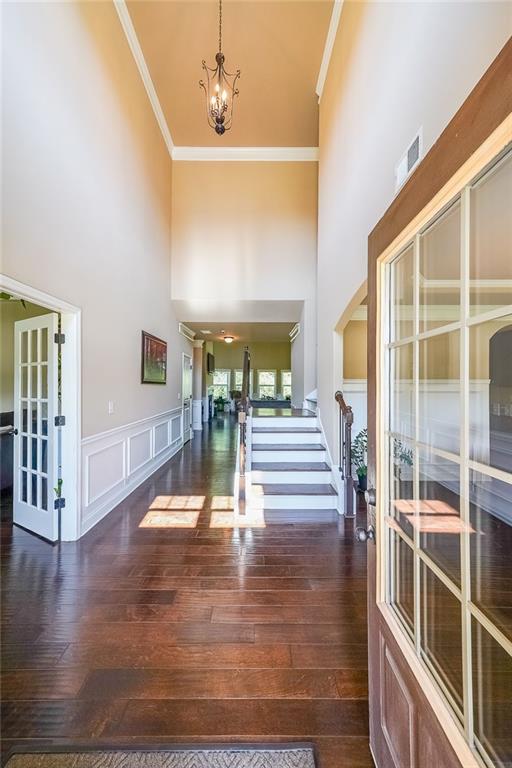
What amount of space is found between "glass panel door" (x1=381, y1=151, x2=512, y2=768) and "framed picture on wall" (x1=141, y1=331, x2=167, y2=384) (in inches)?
164

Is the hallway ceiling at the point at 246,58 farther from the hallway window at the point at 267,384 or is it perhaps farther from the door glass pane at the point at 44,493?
the hallway window at the point at 267,384

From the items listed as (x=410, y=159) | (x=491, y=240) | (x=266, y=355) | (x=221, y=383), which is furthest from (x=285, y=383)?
(x=491, y=240)

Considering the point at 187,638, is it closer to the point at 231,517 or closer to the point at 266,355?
the point at 231,517

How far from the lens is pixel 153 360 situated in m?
5.21

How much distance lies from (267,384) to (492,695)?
45.6ft

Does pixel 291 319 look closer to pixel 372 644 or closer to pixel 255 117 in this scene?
pixel 255 117

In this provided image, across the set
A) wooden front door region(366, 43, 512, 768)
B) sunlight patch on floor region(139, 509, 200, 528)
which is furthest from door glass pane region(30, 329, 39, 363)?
wooden front door region(366, 43, 512, 768)

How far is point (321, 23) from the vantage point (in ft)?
13.1

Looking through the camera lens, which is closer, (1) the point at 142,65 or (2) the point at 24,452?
(2) the point at 24,452

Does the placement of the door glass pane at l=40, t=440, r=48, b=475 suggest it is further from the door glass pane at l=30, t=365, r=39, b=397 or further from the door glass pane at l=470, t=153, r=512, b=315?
the door glass pane at l=470, t=153, r=512, b=315

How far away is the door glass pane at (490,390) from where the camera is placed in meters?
0.77

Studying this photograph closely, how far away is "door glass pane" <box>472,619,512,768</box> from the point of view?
75 centimetres

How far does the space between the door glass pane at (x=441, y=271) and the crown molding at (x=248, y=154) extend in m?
6.12

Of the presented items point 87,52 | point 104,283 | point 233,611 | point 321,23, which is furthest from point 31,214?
point 321,23
